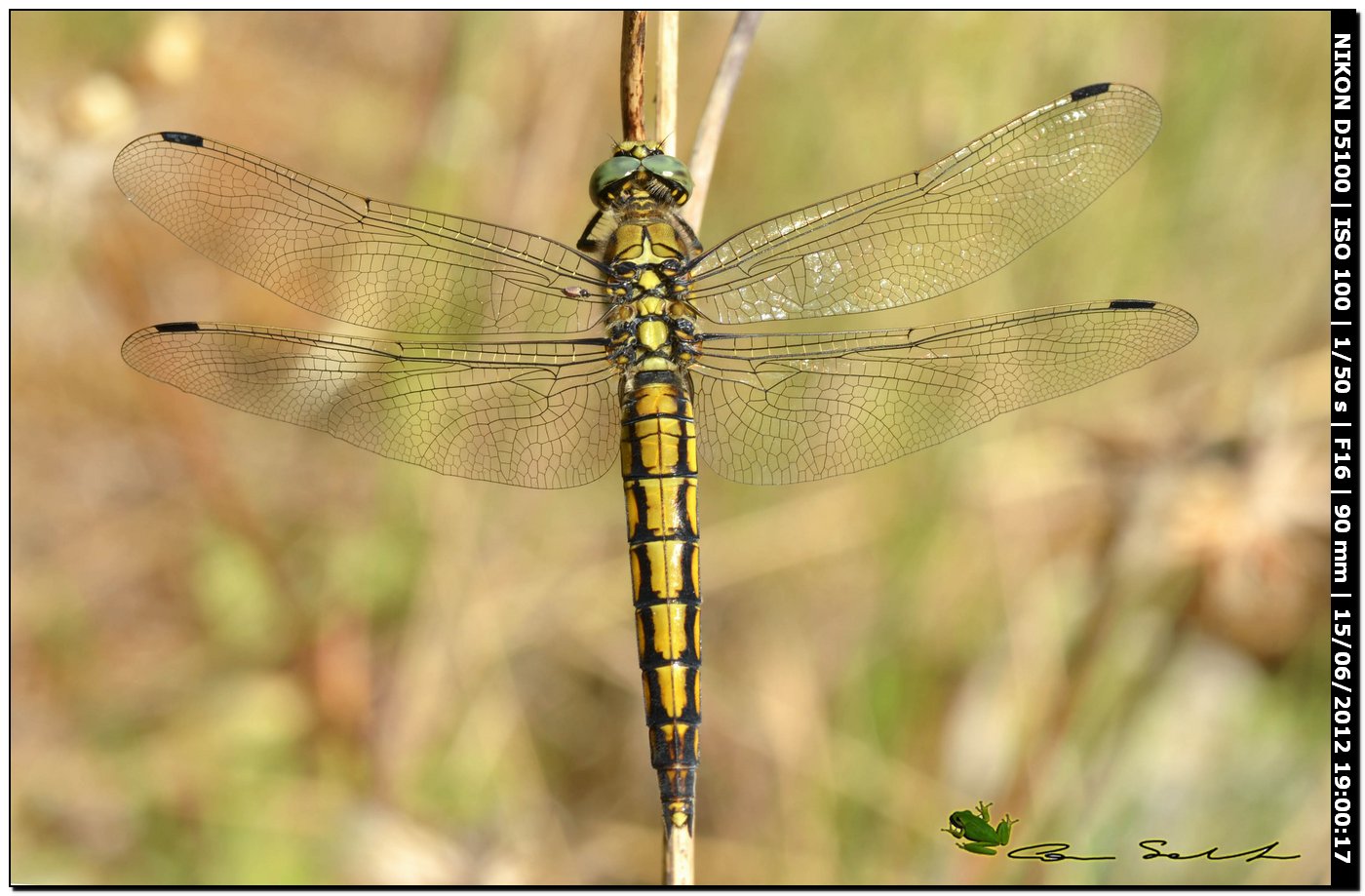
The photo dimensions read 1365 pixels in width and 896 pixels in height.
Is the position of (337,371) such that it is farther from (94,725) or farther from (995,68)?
(995,68)

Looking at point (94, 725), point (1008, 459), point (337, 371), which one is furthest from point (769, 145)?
point (94, 725)

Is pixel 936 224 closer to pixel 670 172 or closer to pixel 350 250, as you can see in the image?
pixel 670 172
